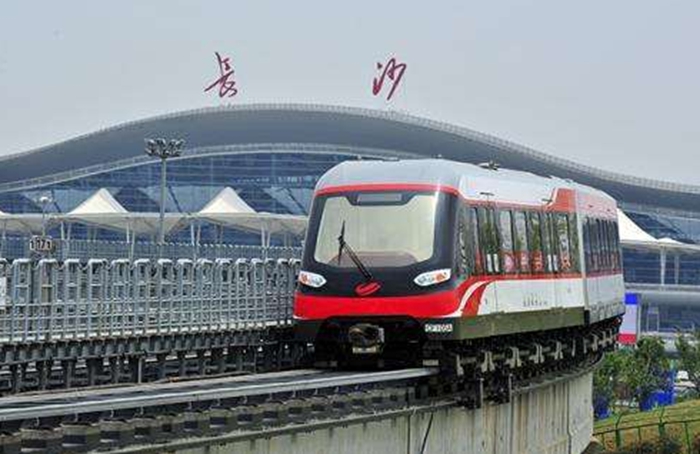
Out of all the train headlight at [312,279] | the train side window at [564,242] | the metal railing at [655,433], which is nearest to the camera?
the train headlight at [312,279]

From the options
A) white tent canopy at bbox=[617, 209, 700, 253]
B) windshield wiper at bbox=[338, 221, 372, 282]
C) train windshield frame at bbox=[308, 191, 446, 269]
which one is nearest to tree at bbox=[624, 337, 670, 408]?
white tent canopy at bbox=[617, 209, 700, 253]

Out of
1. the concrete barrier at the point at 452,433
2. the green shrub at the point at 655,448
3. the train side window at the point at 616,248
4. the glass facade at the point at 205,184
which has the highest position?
the glass facade at the point at 205,184

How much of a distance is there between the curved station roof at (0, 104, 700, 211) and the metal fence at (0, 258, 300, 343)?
120 metres

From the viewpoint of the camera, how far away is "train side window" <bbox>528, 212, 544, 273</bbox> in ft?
96.2

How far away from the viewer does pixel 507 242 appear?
2788 cm

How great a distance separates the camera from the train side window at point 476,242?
2580cm

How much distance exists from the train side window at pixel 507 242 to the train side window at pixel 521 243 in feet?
0.97

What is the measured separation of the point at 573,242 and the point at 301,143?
123m

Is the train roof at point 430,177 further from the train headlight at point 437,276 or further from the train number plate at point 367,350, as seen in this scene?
the train number plate at point 367,350

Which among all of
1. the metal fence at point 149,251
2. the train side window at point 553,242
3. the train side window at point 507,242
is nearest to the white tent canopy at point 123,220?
the metal fence at point 149,251

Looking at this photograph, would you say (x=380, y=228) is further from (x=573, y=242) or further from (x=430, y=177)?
(x=573, y=242)

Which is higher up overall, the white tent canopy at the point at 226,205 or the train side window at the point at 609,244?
the white tent canopy at the point at 226,205

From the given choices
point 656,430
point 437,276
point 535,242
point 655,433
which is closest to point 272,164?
point 656,430

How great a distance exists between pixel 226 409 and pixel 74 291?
24.8 ft
